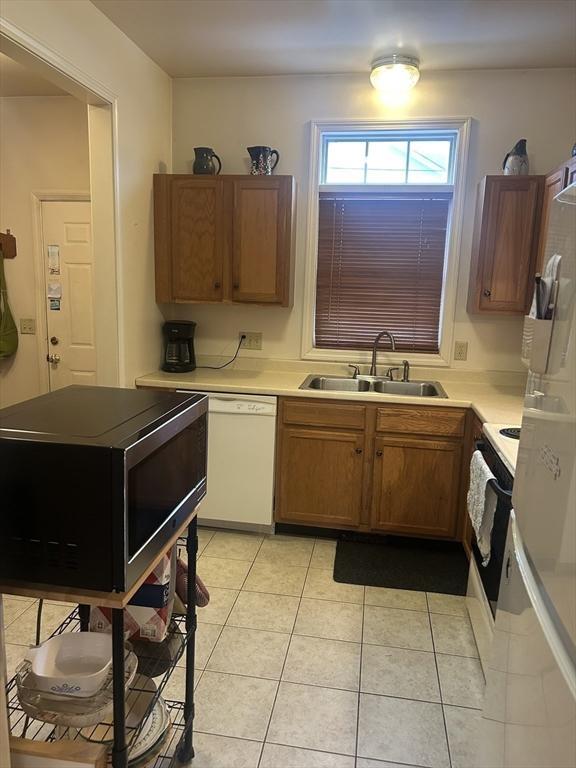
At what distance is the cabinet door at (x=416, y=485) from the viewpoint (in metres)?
2.87

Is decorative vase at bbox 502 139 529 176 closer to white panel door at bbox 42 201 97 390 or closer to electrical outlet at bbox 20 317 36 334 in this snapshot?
white panel door at bbox 42 201 97 390

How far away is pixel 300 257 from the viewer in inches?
133

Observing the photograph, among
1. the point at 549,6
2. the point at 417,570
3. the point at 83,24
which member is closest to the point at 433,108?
the point at 549,6

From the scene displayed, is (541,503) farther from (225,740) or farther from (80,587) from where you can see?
(225,740)

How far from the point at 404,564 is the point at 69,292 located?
283 centimetres

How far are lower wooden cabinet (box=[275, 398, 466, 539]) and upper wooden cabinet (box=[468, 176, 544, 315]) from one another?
28.1 inches

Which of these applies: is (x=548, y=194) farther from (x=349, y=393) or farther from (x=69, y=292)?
(x=69, y=292)

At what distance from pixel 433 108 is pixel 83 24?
1.90 meters

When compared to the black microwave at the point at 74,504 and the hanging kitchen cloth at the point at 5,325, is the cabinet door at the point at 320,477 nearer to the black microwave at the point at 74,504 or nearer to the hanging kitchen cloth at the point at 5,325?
the black microwave at the point at 74,504

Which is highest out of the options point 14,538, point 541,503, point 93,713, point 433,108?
point 433,108

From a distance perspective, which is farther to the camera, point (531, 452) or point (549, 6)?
point (549, 6)

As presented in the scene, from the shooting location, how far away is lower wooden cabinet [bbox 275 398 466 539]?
2857 mm

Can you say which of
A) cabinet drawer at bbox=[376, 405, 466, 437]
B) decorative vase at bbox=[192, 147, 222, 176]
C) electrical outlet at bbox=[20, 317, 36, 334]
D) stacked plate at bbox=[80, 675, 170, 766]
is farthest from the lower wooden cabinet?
electrical outlet at bbox=[20, 317, 36, 334]

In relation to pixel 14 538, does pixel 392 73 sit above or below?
above
